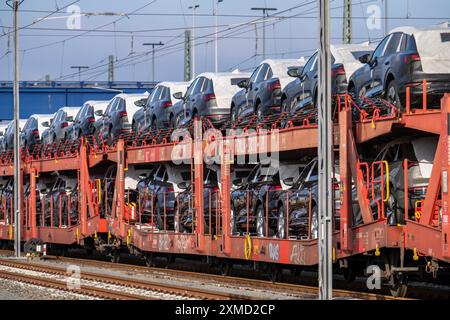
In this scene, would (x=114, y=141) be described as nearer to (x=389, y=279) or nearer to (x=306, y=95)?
(x=306, y=95)

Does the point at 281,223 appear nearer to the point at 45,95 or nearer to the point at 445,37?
the point at 445,37

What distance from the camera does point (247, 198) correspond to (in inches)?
925

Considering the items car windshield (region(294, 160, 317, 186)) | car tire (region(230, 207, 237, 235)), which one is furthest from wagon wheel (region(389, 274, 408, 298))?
car tire (region(230, 207, 237, 235))

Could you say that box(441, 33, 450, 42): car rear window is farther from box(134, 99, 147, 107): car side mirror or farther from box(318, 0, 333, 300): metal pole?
box(134, 99, 147, 107): car side mirror

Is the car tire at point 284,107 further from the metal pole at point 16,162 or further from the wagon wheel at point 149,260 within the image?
the metal pole at point 16,162

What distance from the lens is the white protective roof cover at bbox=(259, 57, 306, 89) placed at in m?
25.2

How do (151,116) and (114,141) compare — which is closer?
(151,116)

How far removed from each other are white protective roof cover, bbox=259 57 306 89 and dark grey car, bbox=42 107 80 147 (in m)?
13.4

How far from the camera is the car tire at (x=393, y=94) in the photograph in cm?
1853

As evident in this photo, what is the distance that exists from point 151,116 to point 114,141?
257 cm

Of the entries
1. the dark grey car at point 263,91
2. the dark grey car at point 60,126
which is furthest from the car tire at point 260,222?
the dark grey car at point 60,126
